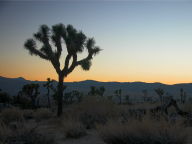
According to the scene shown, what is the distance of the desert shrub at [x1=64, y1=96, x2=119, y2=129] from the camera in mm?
11597

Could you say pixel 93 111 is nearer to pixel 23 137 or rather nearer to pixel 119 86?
pixel 23 137

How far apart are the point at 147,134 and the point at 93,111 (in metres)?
6.54

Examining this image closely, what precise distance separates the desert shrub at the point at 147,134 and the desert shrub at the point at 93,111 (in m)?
4.49

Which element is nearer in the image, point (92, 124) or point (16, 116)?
point (92, 124)

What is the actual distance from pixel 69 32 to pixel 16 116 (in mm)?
7215

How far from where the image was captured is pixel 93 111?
12.5 m

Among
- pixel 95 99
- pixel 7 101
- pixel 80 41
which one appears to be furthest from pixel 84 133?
pixel 7 101

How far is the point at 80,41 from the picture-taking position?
17859 mm

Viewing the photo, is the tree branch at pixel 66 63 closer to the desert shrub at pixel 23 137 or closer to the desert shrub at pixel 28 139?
the desert shrub at pixel 23 137

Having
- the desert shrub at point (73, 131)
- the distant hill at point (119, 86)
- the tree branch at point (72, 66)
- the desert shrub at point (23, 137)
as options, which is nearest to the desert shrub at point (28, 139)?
the desert shrub at point (23, 137)

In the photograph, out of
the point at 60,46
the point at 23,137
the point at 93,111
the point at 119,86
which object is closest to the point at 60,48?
the point at 60,46

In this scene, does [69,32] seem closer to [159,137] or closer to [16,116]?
[16,116]

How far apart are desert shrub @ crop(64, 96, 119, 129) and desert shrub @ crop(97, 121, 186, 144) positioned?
4494mm

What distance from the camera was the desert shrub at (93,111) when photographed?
1160 cm
